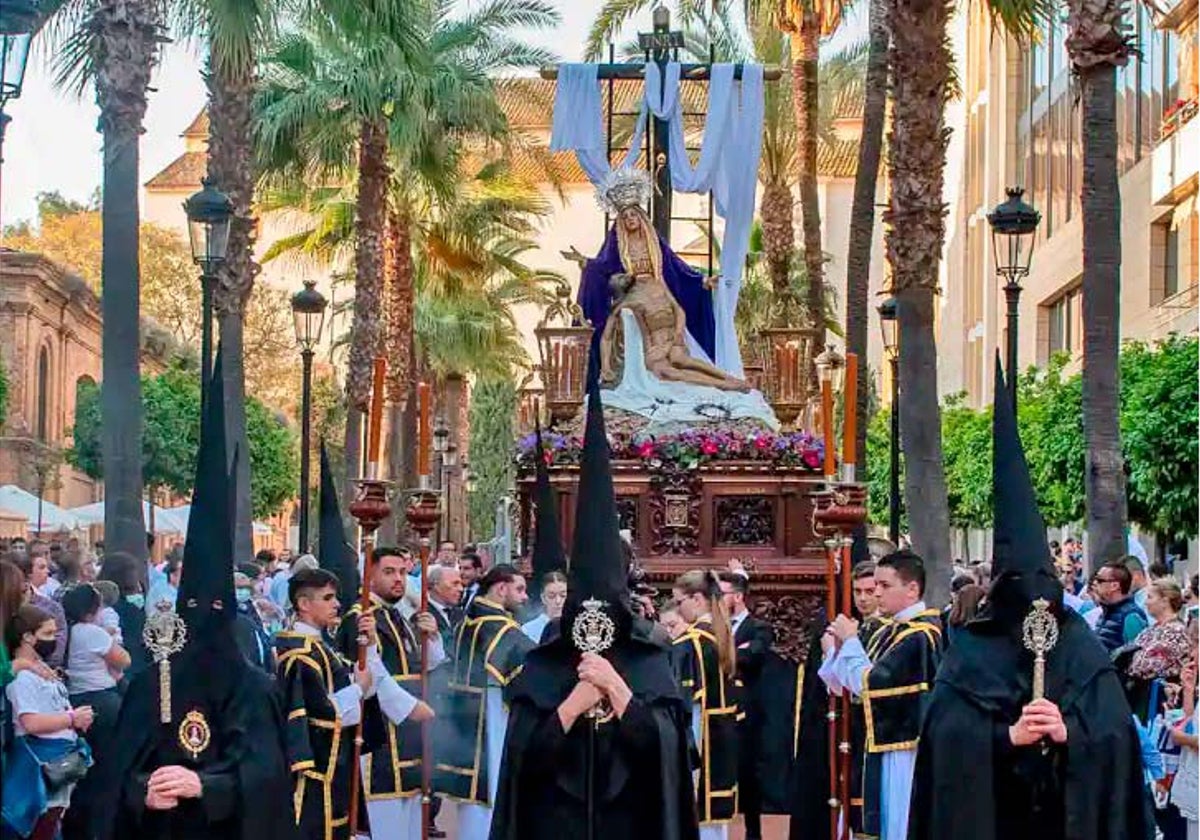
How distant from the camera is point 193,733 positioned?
7.33m

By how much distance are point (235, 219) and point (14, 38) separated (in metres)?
10.5

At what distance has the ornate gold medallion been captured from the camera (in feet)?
24.0

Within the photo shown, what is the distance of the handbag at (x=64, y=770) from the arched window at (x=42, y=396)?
176 feet

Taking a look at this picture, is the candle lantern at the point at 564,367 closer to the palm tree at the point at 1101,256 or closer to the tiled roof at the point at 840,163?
the palm tree at the point at 1101,256

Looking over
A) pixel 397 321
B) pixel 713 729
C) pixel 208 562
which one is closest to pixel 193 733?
pixel 208 562

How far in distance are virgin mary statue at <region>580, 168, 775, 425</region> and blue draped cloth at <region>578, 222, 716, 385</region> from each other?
1 centimetres

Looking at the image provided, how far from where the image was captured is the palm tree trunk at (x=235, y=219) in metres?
22.5

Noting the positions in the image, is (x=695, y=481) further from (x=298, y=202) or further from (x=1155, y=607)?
(x=298, y=202)

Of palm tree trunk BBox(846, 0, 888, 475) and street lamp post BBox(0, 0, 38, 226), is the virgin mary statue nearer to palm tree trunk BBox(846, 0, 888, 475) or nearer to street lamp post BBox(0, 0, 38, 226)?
palm tree trunk BBox(846, 0, 888, 475)

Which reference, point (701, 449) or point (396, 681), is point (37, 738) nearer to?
point (396, 681)

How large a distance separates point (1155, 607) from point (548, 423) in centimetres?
1242

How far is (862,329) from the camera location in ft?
94.8

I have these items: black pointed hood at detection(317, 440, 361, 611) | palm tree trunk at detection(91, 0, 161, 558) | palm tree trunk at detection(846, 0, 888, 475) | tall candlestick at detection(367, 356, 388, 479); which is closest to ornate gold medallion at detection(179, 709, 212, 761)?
tall candlestick at detection(367, 356, 388, 479)

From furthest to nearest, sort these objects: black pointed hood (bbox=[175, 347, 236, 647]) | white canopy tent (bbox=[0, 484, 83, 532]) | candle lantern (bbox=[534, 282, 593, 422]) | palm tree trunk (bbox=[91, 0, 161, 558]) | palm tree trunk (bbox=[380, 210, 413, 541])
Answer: white canopy tent (bbox=[0, 484, 83, 532]) → palm tree trunk (bbox=[380, 210, 413, 541]) → candle lantern (bbox=[534, 282, 593, 422]) → palm tree trunk (bbox=[91, 0, 161, 558]) → black pointed hood (bbox=[175, 347, 236, 647])
